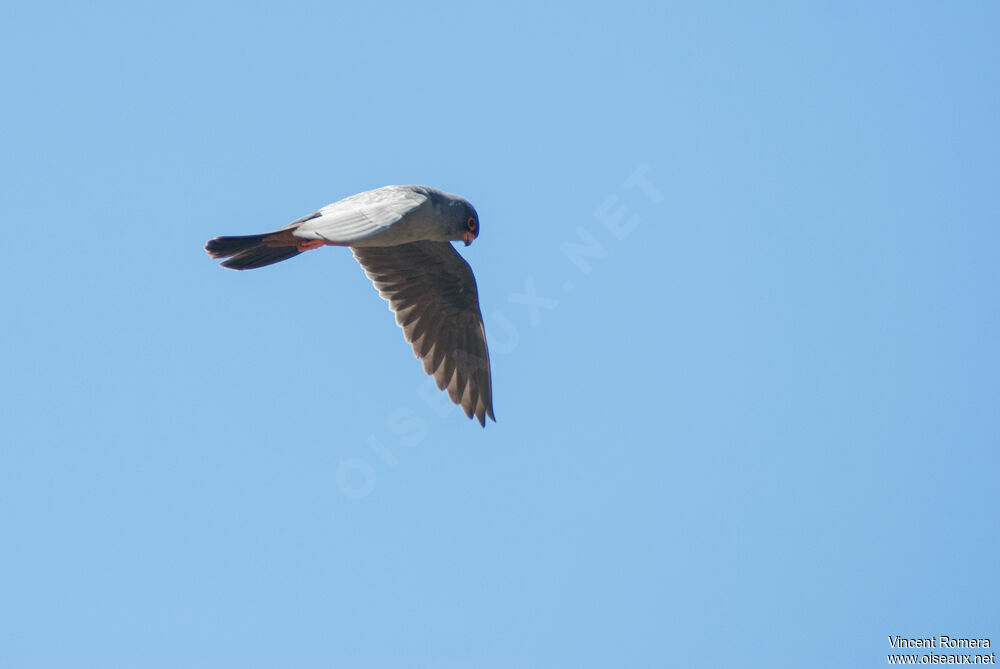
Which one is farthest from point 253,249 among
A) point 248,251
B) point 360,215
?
point 360,215

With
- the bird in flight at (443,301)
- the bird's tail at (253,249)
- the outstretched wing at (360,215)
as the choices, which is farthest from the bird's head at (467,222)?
the bird's tail at (253,249)

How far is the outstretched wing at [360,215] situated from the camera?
1017cm

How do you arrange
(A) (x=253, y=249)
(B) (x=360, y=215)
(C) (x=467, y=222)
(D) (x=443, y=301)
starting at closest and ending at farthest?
(B) (x=360, y=215)
(A) (x=253, y=249)
(C) (x=467, y=222)
(D) (x=443, y=301)

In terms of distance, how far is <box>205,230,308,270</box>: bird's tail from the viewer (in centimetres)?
1161

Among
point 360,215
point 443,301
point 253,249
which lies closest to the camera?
point 360,215

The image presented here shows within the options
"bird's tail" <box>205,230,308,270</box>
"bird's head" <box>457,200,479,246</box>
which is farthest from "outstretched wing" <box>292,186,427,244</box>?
"bird's head" <box>457,200,479,246</box>

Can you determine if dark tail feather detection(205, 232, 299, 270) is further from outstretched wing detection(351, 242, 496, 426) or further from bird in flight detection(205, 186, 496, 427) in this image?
outstretched wing detection(351, 242, 496, 426)

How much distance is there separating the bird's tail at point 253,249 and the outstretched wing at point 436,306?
1.92m

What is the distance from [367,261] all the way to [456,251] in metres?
1.13

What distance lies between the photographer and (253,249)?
11.8m

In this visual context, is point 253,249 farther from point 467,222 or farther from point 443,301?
point 443,301

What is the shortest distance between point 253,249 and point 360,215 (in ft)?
5.56

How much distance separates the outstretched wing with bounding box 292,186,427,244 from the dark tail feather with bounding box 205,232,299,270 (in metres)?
0.40

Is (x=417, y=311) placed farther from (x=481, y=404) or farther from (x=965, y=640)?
(x=965, y=640)
